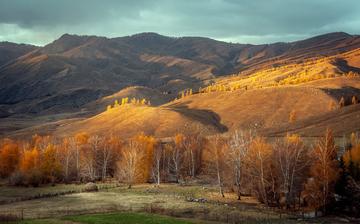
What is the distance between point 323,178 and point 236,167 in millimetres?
17611

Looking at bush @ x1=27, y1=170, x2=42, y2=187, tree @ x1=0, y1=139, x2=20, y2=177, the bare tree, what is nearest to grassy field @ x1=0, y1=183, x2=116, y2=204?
bush @ x1=27, y1=170, x2=42, y2=187

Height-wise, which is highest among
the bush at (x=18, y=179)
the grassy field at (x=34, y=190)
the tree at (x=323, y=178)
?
the tree at (x=323, y=178)

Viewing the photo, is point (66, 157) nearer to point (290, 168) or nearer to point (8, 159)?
point (8, 159)

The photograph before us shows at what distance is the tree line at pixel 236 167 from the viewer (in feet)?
264

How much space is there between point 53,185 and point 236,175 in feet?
163

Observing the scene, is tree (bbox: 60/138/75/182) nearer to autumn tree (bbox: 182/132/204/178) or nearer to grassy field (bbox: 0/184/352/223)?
grassy field (bbox: 0/184/352/223)

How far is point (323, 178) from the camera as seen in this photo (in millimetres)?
78625

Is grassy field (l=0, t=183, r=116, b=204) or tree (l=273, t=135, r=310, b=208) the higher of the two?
tree (l=273, t=135, r=310, b=208)

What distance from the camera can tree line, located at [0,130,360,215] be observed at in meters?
80.6

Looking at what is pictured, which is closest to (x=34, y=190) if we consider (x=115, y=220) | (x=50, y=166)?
(x=50, y=166)

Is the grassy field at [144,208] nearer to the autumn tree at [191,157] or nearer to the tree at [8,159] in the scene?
the autumn tree at [191,157]

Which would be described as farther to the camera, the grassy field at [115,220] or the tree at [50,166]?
the tree at [50,166]

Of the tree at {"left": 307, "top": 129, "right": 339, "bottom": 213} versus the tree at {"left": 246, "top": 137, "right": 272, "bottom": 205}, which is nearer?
the tree at {"left": 307, "top": 129, "right": 339, "bottom": 213}

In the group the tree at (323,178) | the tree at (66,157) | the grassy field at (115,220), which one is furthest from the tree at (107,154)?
the grassy field at (115,220)
